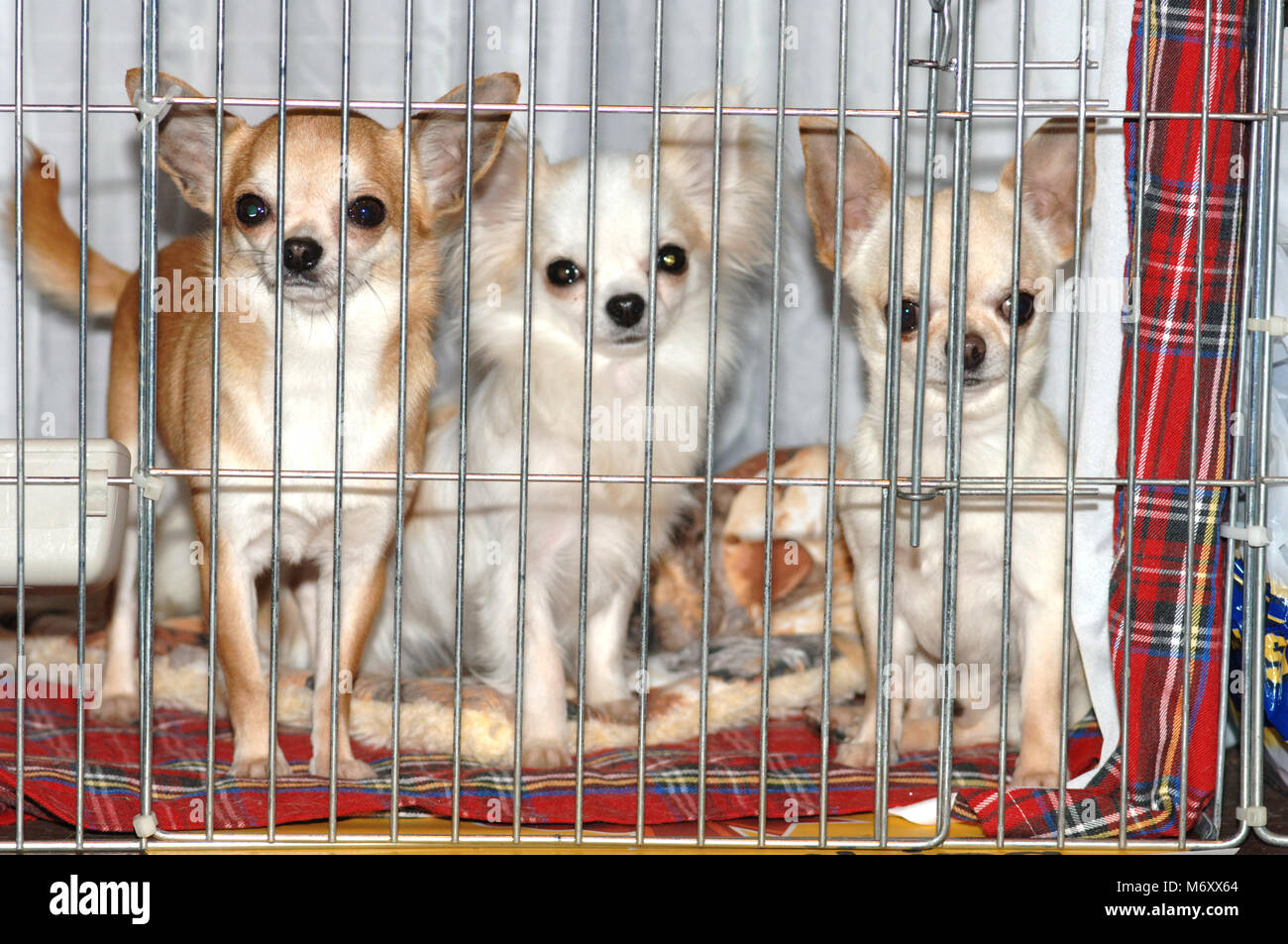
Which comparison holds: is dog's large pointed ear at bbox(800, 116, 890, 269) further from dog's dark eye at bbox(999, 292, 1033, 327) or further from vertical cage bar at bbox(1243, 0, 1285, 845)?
vertical cage bar at bbox(1243, 0, 1285, 845)

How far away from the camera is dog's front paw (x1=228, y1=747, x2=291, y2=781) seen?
2018 mm

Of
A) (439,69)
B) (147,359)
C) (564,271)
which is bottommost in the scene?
(147,359)

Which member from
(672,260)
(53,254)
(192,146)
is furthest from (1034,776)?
(53,254)

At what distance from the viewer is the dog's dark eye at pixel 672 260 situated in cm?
242

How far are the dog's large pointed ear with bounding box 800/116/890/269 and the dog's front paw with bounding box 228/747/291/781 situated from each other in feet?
3.96

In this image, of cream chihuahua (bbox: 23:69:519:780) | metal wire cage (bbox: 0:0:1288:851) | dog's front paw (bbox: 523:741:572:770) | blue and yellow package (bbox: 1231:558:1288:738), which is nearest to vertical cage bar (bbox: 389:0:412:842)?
metal wire cage (bbox: 0:0:1288:851)

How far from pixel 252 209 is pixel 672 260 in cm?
78

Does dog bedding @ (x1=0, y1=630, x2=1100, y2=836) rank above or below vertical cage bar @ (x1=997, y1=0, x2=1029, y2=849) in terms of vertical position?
below

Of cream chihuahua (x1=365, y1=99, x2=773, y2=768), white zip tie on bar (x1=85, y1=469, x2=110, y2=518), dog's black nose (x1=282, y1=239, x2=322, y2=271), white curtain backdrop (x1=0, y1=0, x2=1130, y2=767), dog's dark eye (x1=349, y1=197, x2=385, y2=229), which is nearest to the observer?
white zip tie on bar (x1=85, y1=469, x2=110, y2=518)

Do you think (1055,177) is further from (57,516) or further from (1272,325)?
(57,516)

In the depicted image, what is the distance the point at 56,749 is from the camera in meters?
2.24

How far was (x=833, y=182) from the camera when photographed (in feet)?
7.04

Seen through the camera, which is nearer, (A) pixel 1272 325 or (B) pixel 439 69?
(A) pixel 1272 325

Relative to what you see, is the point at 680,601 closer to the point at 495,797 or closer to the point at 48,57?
the point at 495,797
